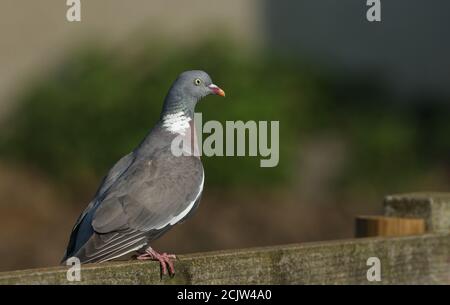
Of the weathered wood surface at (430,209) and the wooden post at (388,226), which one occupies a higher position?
the weathered wood surface at (430,209)

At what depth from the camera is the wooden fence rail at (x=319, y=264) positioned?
134 inches

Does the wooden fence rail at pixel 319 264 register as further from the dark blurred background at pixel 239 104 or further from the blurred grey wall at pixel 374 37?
the blurred grey wall at pixel 374 37

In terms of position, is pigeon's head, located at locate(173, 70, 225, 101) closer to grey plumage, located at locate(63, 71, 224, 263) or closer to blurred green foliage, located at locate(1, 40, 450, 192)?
grey plumage, located at locate(63, 71, 224, 263)

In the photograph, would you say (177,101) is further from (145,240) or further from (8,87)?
(8,87)

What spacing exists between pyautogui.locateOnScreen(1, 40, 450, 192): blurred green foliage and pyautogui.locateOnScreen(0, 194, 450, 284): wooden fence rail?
3839 millimetres

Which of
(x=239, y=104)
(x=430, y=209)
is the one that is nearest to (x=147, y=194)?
(x=430, y=209)

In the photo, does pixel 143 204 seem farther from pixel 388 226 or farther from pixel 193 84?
pixel 388 226

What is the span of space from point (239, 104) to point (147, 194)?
4.33 m

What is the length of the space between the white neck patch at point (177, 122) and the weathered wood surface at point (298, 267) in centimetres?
128

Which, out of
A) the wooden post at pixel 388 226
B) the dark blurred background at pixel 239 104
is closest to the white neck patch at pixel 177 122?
the wooden post at pixel 388 226

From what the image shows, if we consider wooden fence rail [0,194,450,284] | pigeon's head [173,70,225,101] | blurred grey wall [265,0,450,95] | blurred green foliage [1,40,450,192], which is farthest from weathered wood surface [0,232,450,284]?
blurred grey wall [265,0,450,95]

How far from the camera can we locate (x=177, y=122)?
507cm

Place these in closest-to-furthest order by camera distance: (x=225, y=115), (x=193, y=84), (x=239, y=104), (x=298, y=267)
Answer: (x=298, y=267) → (x=193, y=84) → (x=225, y=115) → (x=239, y=104)

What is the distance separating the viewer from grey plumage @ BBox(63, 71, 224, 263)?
4398 mm
